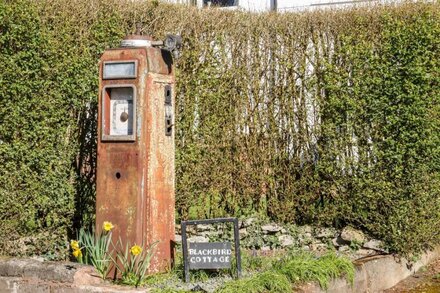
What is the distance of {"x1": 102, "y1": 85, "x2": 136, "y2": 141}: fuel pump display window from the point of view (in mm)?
7609

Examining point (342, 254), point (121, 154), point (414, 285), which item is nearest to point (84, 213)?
point (121, 154)

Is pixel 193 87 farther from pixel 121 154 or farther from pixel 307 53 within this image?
pixel 121 154

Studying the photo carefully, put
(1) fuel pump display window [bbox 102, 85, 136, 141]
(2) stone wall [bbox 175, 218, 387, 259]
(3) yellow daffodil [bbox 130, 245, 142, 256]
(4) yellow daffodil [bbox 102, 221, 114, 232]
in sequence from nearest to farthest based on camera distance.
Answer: (3) yellow daffodil [bbox 130, 245, 142, 256], (4) yellow daffodil [bbox 102, 221, 114, 232], (1) fuel pump display window [bbox 102, 85, 136, 141], (2) stone wall [bbox 175, 218, 387, 259]

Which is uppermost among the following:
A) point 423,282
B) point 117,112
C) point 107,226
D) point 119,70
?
point 119,70

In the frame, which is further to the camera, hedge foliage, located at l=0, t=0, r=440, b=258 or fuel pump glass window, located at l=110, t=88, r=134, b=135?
hedge foliage, located at l=0, t=0, r=440, b=258

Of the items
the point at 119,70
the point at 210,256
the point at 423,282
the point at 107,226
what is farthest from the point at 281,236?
the point at 119,70

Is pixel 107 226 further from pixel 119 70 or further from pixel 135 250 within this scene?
pixel 119 70

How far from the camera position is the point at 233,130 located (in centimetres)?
1015

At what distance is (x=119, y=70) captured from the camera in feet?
25.0

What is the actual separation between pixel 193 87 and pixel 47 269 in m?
3.37

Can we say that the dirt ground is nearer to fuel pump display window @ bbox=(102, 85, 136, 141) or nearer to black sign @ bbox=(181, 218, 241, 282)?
black sign @ bbox=(181, 218, 241, 282)

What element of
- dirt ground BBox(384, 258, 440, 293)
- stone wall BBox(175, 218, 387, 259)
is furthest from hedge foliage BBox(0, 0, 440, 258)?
dirt ground BBox(384, 258, 440, 293)

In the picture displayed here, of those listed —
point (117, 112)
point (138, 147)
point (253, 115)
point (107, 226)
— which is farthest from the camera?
point (253, 115)

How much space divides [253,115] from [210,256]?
324cm
